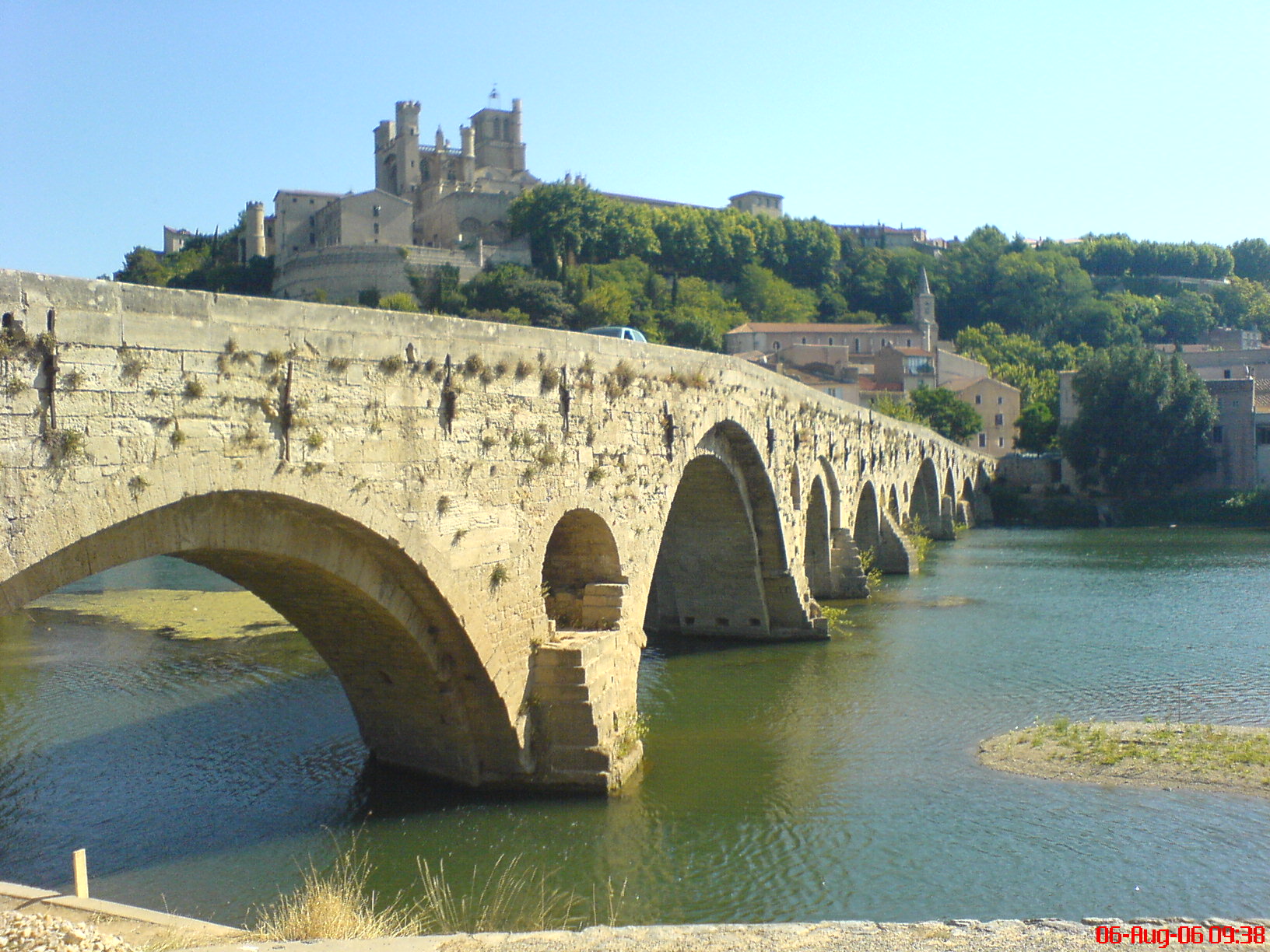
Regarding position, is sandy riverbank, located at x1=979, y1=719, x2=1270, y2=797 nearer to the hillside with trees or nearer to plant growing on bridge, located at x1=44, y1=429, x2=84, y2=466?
plant growing on bridge, located at x1=44, y1=429, x2=84, y2=466

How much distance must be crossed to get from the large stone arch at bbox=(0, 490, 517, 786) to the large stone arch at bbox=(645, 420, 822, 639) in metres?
8.19

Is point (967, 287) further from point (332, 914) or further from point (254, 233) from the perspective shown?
point (332, 914)

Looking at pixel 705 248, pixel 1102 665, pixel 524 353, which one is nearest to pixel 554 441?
pixel 524 353

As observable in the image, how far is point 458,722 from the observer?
1089 centimetres

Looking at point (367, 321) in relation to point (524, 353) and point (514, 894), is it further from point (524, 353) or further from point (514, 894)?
point (514, 894)

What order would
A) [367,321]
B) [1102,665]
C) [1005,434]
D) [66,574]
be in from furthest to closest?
[1005,434], [1102,665], [367,321], [66,574]

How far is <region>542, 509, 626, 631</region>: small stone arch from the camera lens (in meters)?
12.5

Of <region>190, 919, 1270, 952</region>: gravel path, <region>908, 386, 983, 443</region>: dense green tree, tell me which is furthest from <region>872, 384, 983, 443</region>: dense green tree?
<region>190, 919, 1270, 952</region>: gravel path

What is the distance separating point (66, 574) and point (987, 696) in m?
12.9

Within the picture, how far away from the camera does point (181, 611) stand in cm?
2448

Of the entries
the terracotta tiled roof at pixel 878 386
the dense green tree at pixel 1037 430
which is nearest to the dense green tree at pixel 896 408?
the terracotta tiled roof at pixel 878 386

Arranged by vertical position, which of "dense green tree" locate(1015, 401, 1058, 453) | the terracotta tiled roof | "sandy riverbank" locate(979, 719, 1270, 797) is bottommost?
"sandy riverbank" locate(979, 719, 1270, 797)

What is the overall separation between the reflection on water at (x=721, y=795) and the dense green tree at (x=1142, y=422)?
33.1m

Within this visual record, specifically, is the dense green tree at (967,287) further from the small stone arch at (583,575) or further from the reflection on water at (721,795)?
the small stone arch at (583,575)
